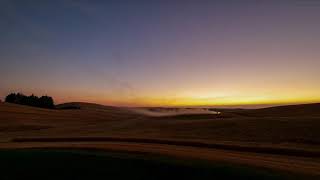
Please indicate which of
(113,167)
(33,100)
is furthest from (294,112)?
(33,100)

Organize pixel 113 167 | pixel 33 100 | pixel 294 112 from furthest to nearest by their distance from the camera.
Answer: pixel 33 100 → pixel 294 112 → pixel 113 167

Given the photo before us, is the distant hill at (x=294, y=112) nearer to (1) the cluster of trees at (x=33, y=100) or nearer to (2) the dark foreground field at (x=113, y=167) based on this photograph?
(2) the dark foreground field at (x=113, y=167)

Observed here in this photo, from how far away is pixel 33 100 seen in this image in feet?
333

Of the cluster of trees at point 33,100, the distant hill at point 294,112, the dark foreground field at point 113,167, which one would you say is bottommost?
the dark foreground field at point 113,167

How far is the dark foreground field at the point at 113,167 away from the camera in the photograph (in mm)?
12703

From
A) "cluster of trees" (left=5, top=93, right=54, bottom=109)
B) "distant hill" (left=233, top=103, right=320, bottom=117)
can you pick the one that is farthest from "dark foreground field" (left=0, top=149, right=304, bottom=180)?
"cluster of trees" (left=5, top=93, right=54, bottom=109)

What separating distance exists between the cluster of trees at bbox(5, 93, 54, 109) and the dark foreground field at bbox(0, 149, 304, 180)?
84906 mm

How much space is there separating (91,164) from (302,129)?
654 inches

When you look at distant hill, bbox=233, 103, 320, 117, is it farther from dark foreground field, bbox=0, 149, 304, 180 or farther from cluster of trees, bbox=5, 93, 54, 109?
cluster of trees, bbox=5, 93, 54, 109

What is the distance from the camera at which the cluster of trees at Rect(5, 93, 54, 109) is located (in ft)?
324

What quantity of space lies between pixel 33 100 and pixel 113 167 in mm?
93001

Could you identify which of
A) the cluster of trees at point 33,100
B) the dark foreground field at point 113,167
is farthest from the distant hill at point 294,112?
the cluster of trees at point 33,100

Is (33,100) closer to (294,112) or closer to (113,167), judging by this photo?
(294,112)

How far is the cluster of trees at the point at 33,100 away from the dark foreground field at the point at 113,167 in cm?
8491
